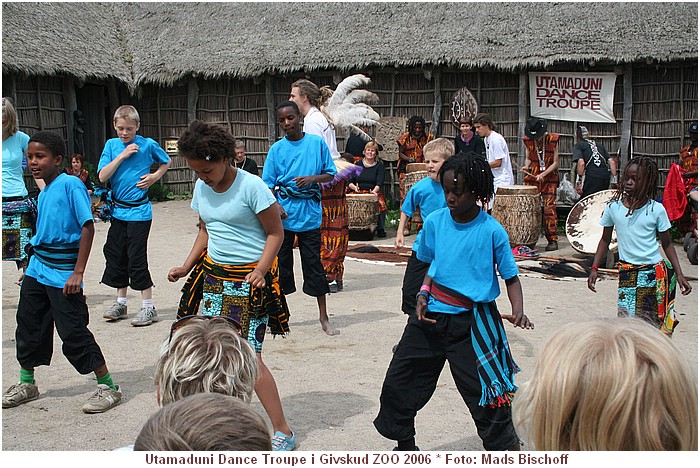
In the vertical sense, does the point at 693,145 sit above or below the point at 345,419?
above

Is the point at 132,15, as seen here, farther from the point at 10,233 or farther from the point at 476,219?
the point at 476,219

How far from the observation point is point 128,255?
662 centimetres

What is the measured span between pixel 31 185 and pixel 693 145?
11091 mm

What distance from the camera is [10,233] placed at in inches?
265

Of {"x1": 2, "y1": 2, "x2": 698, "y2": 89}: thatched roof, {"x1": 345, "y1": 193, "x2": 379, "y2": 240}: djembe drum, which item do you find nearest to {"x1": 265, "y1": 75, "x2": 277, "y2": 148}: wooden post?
{"x1": 2, "y1": 2, "x2": 698, "y2": 89}: thatched roof

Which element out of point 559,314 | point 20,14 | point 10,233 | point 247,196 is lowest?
point 559,314

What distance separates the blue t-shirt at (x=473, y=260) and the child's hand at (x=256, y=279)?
0.86 meters

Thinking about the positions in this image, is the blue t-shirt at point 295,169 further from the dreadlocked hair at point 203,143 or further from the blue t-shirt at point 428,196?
→ the dreadlocked hair at point 203,143

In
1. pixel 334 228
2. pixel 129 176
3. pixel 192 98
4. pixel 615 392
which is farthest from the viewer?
pixel 192 98

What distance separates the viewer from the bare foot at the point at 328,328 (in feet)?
21.0

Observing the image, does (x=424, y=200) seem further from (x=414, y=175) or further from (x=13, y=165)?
(x=414, y=175)

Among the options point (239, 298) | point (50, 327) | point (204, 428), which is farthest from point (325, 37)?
point (204, 428)

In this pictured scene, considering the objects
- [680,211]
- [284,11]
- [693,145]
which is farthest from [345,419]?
[284,11]

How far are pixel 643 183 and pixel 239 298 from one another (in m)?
2.59
